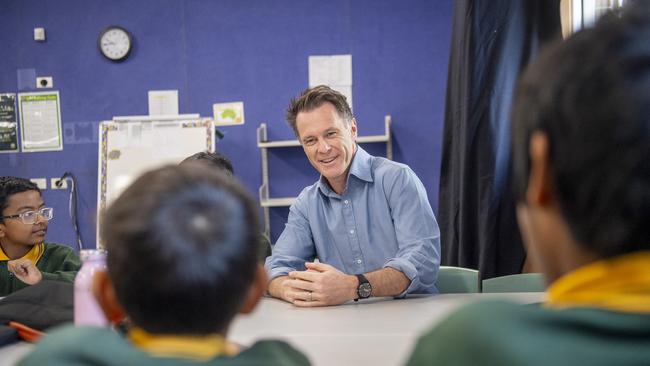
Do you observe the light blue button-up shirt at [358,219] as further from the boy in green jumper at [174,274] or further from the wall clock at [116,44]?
the wall clock at [116,44]

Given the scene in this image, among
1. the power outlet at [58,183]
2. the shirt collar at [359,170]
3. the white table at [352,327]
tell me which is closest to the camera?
the white table at [352,327]

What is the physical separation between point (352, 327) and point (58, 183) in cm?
429

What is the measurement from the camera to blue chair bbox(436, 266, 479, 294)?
2.14 metres

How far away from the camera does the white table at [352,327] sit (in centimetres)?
122

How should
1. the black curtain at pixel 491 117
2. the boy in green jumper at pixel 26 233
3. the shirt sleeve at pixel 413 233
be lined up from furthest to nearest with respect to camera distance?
1. the black curtain at pixel 491 117
2. the boy in green jumper at pixel 26 233
3. the shirt sleeve at pixel 413 233

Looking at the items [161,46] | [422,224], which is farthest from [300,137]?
[161,46]

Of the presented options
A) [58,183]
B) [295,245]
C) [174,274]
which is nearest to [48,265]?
[295,245]

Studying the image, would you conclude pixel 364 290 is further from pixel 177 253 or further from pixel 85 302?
pixel 177 253

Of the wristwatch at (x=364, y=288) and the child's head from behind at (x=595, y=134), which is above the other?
the child's head from behind at (x=595, y=134)

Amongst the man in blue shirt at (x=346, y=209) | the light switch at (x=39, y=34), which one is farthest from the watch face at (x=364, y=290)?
the light switch at (x=39, y=34)

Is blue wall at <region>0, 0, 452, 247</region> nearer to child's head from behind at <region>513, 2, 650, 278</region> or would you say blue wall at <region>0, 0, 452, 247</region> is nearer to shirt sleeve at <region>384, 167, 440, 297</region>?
shirt sleeve at <region>384, 167, 440, 297</region>

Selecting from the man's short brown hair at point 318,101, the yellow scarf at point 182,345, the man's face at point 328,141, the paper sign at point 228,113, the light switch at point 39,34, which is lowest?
the yellow scarf at point 182,345

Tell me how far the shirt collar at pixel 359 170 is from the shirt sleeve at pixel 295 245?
94 millimetres

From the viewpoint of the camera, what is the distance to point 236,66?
4918 mm
